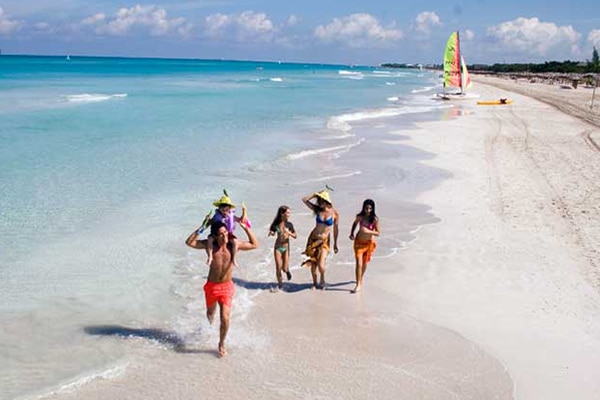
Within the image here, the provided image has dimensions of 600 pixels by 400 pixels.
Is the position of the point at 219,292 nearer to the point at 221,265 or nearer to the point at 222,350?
the point at 221,265

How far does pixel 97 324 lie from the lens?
751 cm

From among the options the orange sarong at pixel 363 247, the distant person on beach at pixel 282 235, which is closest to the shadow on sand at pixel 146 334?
the distant person on beach at pixel 282 235

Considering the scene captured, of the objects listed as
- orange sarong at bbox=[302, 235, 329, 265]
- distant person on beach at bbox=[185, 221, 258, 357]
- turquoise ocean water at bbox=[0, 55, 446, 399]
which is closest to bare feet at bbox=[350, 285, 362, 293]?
orange sarong at bbox=[302, 235, 329, 265]

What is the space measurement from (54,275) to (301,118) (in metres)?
23.2

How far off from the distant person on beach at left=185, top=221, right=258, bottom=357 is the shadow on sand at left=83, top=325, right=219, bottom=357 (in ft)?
1.98

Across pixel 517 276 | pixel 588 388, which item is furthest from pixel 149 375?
pixel 517 276

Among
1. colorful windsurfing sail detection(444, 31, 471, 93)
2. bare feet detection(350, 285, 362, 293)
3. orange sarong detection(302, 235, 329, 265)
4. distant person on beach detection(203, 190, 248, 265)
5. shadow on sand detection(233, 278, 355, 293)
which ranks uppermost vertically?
colorful windsurfing sail detection(444, 31, 471, 93)

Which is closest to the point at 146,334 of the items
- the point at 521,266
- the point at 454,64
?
the point at 521,266

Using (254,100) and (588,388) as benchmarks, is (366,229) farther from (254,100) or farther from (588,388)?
(254,100)

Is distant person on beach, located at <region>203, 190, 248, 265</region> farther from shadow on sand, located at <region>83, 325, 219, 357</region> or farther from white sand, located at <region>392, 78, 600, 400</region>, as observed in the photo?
white sand, located at <region>392, 78, 600, 400</region>

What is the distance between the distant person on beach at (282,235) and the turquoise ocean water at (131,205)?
50cm

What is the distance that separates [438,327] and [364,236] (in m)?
1.62

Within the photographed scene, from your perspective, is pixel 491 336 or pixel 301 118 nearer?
pixel 491 336

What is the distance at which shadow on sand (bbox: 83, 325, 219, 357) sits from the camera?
695 cm
